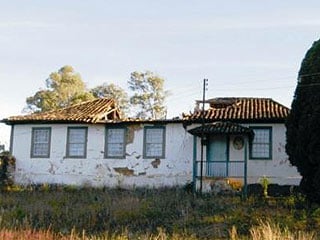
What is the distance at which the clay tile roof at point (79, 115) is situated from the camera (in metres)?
30.5

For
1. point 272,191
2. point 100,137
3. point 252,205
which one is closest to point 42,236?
point 252,205

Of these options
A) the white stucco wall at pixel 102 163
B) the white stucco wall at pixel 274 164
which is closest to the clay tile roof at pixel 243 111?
the white stucco wall at pixel 274 164

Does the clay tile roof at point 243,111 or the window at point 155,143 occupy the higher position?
the clay tile roof at point 243,111

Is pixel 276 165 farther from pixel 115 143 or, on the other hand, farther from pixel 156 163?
pixel 115 143

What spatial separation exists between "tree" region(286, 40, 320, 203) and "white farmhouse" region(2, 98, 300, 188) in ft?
12.3

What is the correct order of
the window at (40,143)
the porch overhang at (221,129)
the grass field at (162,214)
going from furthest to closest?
the window at (40,143) → the porch overhang at (221,129) → the grass field at (162,214)

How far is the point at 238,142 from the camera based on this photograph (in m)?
28.6

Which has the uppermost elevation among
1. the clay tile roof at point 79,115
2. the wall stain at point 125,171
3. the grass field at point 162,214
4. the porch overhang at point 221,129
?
the clay tile roof at point 79,115

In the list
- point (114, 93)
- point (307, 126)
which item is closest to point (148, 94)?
point (114, 93)

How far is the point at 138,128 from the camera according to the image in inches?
1184

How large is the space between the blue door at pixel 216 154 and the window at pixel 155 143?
230 centimetres

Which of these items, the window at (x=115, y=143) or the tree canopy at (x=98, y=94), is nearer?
the window at (x=115, y=143)

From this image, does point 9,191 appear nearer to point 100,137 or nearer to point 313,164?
point 100,137

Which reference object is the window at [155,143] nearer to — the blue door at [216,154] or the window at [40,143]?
the blue door at [216,154]
